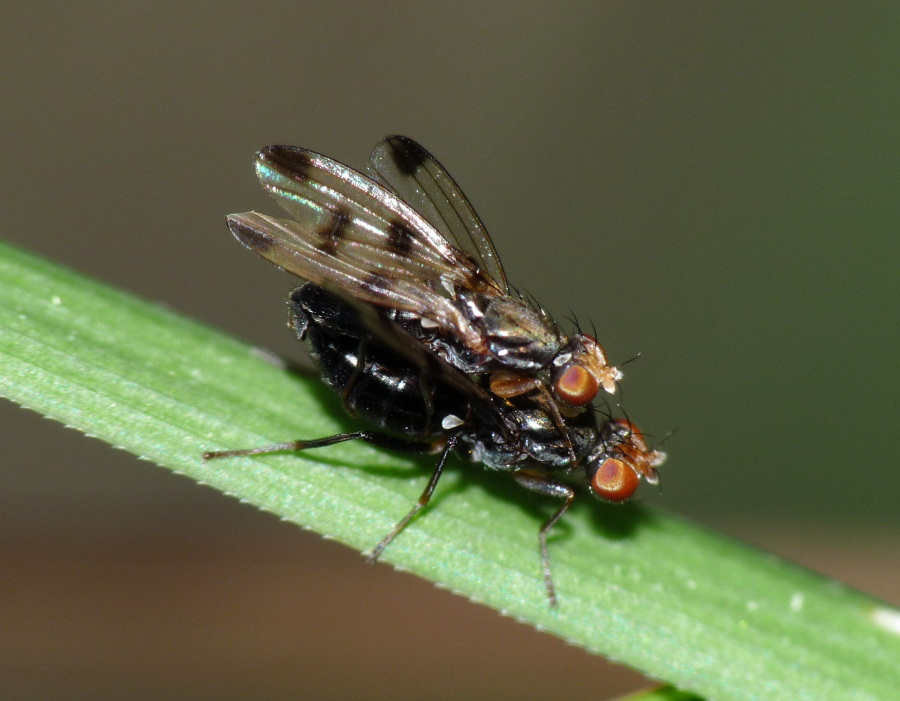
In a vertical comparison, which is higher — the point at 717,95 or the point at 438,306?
the point at 717,95

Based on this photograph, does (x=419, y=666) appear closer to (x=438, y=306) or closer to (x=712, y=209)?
(x=438, y=306)

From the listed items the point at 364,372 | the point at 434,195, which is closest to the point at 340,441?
the point at 364,372

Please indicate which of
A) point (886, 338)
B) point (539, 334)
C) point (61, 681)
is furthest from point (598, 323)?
point (61, 681)

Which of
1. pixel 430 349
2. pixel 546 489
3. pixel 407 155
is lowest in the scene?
pixel 546 489

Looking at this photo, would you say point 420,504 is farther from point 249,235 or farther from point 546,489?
point 249,235

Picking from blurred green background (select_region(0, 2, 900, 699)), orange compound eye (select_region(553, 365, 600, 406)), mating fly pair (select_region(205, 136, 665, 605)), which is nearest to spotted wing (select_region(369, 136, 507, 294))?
mating fly pair (select_region(205, 136, 665, 605))

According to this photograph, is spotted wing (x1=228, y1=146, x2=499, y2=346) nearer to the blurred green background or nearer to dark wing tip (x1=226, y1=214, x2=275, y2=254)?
dark wing tip (x1=226, y1=214, x2=275, y2=254)
